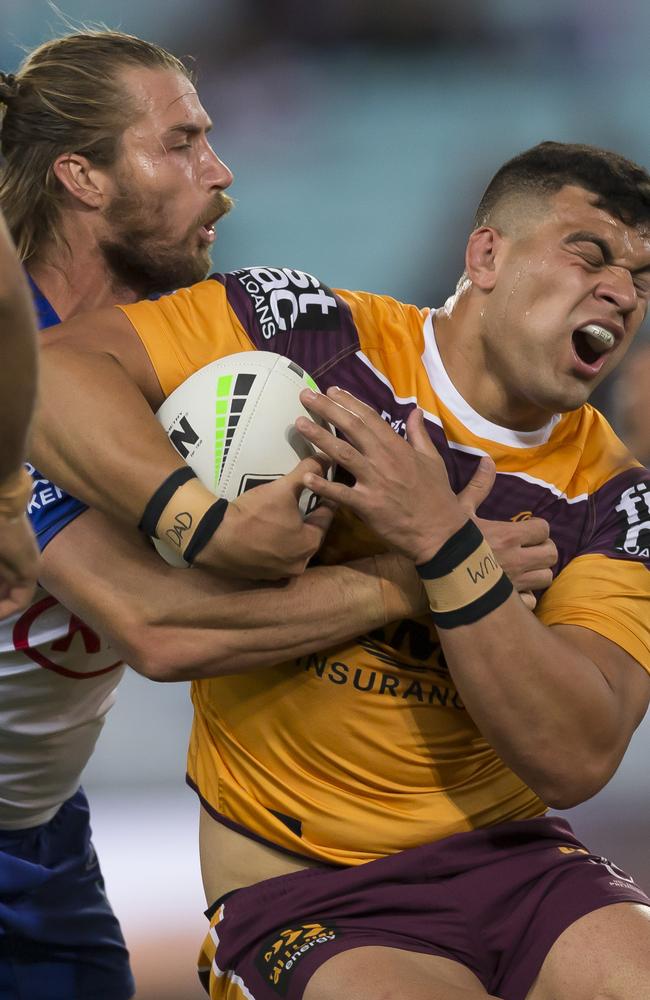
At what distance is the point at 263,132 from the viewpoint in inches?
305

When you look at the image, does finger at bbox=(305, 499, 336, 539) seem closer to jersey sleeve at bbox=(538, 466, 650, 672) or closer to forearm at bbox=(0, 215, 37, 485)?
jersey sleeve at bbox=(538, 466, 650, 672)

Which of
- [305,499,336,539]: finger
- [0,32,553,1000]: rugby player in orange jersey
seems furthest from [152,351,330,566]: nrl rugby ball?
[0,32,553,1000]: rugby player in orange jersey

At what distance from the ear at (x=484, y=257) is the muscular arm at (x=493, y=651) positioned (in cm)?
54

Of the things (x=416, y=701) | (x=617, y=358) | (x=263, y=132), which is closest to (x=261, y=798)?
A: (x=416, y=701)

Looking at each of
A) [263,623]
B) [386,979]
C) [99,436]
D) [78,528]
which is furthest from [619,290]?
[386,979]

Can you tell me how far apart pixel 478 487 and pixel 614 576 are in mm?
381

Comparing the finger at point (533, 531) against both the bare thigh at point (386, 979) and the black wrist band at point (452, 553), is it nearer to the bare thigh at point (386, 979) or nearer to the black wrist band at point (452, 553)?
the black wrist band at point (452, 553)

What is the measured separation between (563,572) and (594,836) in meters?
3.31

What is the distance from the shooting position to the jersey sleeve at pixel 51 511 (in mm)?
2670

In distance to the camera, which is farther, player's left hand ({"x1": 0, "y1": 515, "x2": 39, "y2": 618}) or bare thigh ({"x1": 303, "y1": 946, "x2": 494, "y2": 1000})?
bare thigh ({"x1": 303, "y1": 946, "x2": 494, "y2": 1000})

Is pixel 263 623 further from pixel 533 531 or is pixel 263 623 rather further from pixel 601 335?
pixel 601 335

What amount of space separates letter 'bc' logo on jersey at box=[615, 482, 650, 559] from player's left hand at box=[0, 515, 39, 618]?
4.82 ft

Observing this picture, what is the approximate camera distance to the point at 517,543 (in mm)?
2617

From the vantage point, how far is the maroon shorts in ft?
8.18
